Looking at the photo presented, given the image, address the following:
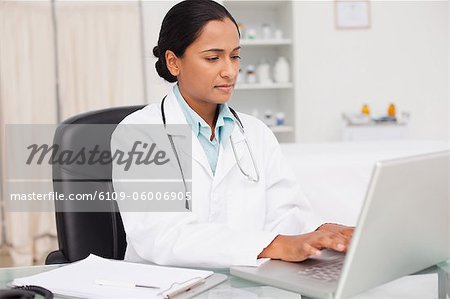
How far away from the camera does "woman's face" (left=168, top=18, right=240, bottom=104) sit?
1.21m

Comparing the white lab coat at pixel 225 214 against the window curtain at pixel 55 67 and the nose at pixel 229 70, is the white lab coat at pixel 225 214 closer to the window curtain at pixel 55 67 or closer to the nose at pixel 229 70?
the nose at pixel 229 70

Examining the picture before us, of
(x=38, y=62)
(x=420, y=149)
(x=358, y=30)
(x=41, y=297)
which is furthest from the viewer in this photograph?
(x=358, y=30)

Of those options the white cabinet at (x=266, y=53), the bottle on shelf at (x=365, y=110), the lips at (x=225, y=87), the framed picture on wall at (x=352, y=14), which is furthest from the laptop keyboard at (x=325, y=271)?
the framed picture on wall at (x=352, y=14)

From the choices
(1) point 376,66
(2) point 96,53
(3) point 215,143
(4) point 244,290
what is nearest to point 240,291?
(4) point 244,290

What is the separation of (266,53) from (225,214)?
3.19m

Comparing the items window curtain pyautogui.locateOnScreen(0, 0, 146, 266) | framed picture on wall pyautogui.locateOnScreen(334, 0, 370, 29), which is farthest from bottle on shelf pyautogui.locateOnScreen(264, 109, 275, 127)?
window curtain pyautogui.locateOnScreen(0, 0, 146, 266)

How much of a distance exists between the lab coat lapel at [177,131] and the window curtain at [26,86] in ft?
7.74

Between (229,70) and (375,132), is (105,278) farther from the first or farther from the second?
(375,132)

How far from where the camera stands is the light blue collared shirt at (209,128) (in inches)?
50.0

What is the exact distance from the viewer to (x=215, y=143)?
1287 millimetres

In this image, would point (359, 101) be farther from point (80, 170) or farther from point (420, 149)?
point (80, 170)

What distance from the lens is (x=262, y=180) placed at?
1.29m

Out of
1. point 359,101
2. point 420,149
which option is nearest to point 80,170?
point 420,149

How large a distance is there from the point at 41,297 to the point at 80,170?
56 cm
